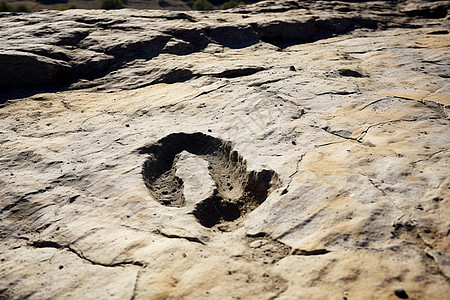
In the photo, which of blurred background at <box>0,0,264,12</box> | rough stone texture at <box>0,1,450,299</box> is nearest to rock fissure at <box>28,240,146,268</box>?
rough stone texture at <box>0,1,450,299</box>

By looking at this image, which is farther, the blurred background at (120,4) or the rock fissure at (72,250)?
the blurred background at (120,4)

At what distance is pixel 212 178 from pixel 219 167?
0.77 feet

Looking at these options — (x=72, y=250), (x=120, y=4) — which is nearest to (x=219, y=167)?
(x=72, y=250)

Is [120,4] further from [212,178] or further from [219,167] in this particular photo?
[212,178]

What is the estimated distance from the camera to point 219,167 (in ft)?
11.3

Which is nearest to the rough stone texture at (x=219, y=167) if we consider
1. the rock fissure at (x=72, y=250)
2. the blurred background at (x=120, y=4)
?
the rock fissure at (x=72, y=250)

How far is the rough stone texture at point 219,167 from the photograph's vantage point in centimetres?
216

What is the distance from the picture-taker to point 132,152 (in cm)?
355

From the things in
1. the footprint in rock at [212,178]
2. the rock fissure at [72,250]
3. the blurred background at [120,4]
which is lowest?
the rock fissure at [72,250]

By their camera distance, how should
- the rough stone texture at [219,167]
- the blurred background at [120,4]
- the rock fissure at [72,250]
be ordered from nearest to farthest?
the rough stone texture at [219,167]
the rock fissure at [72,250]
the blurred background at [120,4]

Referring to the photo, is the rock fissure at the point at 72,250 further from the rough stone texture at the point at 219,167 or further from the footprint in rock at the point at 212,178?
the footprint in rock at the point at 212,178

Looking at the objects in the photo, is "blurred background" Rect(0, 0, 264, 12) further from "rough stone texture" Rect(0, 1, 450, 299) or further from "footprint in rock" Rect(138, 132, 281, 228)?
"footprint in rock" Rect(138, 132, 281, 228)

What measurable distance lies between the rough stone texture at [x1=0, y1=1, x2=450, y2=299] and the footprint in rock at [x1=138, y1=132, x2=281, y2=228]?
1 centimetres

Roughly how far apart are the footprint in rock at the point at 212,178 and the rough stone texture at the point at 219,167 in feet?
0.05
